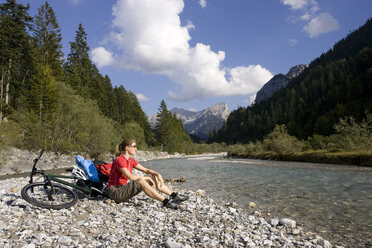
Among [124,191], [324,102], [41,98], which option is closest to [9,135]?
[41,98]

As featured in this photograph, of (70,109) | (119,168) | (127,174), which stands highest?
(70,109)

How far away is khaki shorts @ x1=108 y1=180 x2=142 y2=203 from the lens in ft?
21.6

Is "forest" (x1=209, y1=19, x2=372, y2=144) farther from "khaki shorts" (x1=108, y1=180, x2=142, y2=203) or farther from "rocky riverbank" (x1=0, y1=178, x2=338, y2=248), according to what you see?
"khaki shorts" (x1=108, y1=180, x2=142, y2=203)

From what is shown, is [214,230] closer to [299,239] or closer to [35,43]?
[299,239]

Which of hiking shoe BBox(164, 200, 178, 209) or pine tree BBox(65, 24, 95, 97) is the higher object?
pine tree BBox(65, 24, 95, 97)

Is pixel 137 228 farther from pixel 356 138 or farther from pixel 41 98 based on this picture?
pixel 41 98

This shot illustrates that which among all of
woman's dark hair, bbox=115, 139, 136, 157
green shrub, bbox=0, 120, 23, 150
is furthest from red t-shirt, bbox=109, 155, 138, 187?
green shrub, bbox=0, 120, 23, 150

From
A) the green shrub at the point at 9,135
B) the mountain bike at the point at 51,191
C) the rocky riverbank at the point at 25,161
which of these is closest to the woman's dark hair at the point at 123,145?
the mountain bike at the point at 51,191

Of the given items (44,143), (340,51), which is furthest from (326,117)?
(340,51)

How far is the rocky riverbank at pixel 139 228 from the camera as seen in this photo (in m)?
4.06

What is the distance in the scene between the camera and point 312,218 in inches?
249

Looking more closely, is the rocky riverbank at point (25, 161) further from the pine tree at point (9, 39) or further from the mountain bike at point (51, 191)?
the mountain bike at point (51, 191)

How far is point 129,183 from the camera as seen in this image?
6637 millimetres

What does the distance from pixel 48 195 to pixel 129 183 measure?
2.13 m
